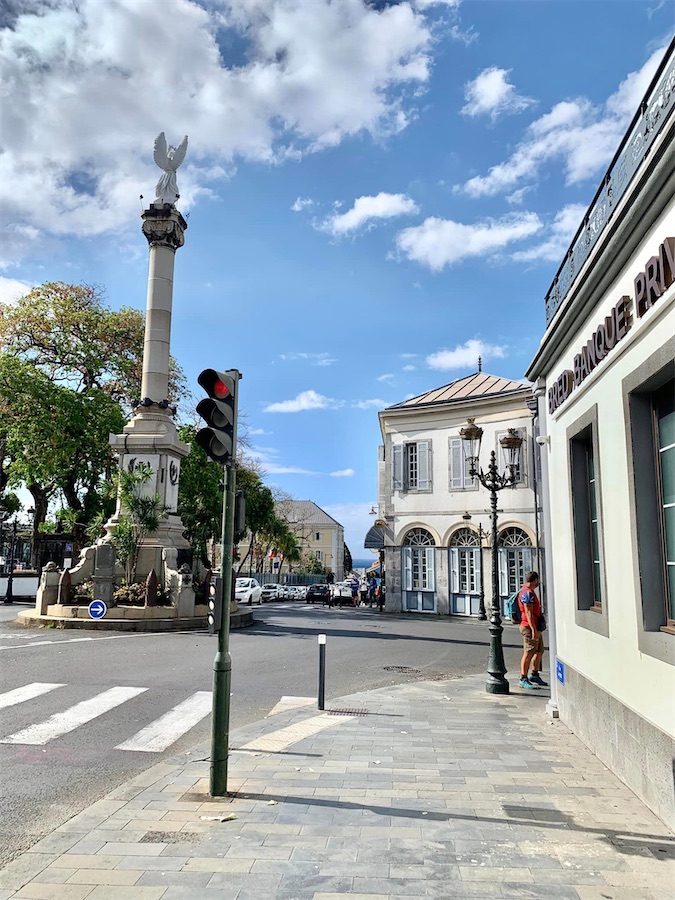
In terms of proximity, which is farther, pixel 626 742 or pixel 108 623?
pixel 108 623

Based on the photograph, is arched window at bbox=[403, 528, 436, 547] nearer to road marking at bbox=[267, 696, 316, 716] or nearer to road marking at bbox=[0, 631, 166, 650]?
road marking at bbox=[0, 631, 166, 650]

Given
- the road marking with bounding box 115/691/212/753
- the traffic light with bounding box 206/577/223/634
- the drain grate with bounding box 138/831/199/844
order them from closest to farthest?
the drain grate with bounding box 138/831/199/844
the traffic light with bounding box 206/577/223/634
the road marking with bounding box 115/691/212/753

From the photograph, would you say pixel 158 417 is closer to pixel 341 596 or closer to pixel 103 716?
pixel 103 716

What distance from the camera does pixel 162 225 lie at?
23125 millimetres

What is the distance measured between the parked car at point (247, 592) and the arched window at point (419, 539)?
10.4 meters

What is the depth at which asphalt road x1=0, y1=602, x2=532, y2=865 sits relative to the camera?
5.81 metres

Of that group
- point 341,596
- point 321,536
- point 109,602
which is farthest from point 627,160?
point 321,536

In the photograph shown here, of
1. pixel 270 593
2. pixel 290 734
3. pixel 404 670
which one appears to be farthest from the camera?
pixel 270 593

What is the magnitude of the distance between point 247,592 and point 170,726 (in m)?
29.8

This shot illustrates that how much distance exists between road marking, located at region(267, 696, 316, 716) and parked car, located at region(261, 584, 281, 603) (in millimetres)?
36611

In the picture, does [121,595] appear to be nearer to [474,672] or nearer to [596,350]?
[474,672]

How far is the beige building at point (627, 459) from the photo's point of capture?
200 inches

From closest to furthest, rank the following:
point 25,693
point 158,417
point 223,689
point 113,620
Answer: point 223,689 → point 25,693 → point 113,620 → point 158,417

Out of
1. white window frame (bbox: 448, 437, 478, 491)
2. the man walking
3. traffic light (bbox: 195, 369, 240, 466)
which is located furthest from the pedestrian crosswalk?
white window frame (bbox: 448, 437, 478, 491)
